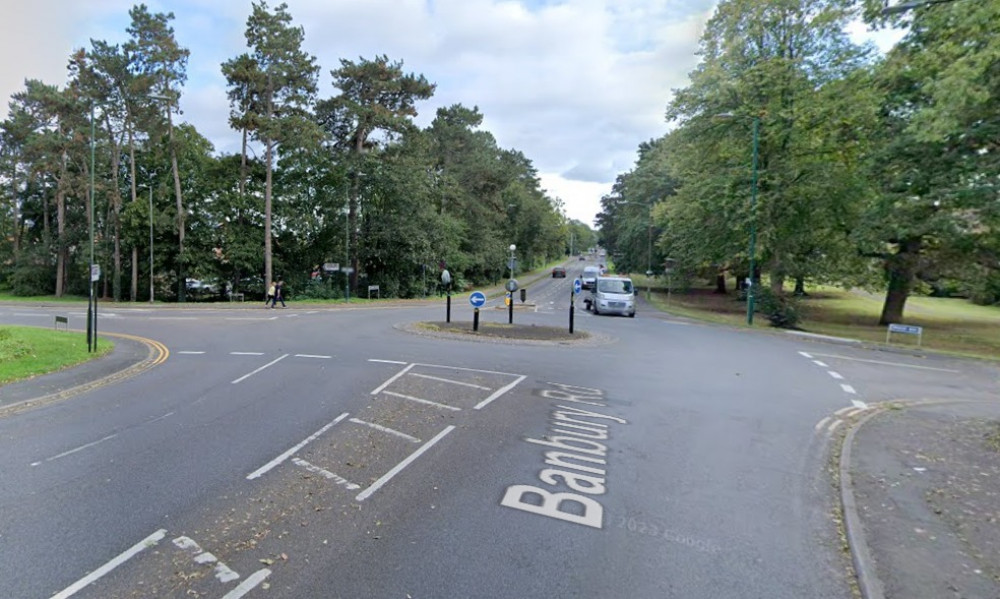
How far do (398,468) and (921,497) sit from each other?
5.32m

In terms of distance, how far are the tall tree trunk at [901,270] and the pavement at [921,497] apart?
19303 millimetres

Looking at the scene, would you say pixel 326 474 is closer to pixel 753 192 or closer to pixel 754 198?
pixel 753 192

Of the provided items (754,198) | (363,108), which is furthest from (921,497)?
(363,108)

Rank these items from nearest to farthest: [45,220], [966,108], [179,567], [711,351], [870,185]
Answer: [179,567]
[966,108]
[711,351]
[870,185]
[45,220]

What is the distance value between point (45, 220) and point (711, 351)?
63.6 m

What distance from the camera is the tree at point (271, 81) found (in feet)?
110

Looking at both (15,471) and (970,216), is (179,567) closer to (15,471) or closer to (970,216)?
(15,471)

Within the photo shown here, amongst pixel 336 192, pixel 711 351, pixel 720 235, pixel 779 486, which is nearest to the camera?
pixel 779 486

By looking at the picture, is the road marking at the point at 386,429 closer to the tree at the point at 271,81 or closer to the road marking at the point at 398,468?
the road marking at the point at 398,468

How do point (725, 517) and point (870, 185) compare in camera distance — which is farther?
point (870, 185)

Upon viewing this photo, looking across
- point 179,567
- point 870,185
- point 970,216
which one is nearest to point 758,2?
point 870,185

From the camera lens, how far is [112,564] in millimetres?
3848

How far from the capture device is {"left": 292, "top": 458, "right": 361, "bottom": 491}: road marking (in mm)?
5254

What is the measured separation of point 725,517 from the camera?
4793mm
